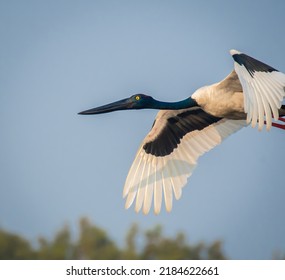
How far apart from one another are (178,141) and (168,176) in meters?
0.63

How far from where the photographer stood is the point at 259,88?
13625 millimetres

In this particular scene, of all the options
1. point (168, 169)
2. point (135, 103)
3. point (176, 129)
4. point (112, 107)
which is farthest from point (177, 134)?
point (112, 107)

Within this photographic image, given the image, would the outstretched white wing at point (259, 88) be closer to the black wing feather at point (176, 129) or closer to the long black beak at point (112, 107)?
the black wing feather at point (176, 129)

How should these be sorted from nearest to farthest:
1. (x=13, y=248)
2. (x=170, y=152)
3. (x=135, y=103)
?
(x=135, y=103)
(x=170, y=152)
(x=13, y=248)

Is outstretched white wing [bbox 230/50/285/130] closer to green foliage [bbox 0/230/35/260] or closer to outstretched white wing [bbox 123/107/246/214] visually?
outstretched white wing [bbox 123/107/246/214]

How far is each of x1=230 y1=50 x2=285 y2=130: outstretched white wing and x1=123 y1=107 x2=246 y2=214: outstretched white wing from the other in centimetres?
210

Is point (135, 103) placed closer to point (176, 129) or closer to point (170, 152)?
point (176, 129)

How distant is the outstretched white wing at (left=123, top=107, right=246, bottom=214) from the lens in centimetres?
1584

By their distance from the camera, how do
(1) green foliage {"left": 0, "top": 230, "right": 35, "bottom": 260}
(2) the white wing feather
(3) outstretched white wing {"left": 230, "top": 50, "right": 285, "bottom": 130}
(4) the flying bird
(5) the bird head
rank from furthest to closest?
(1) green foliage {"left": 0, "top": 230, "right": 35, "bottom": 260} → (5) the bird head → (2) the white wing feather → (4) the flying bird → (3) outstretched white wing {"left": 230, "top": 50, "right": 285, "bottom": 130}

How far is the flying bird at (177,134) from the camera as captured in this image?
1527cm

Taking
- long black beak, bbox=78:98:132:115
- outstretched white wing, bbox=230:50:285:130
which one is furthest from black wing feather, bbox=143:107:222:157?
outstretched white wing, bbox=230:50:285:130

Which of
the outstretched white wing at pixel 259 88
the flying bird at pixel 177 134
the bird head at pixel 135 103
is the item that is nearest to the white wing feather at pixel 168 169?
the flying bird at pixel 177 134

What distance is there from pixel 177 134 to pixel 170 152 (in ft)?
0.91
